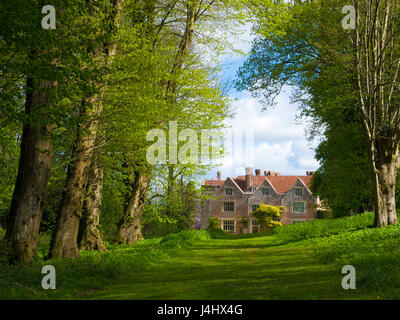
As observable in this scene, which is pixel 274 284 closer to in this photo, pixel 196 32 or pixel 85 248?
pixel 85 248

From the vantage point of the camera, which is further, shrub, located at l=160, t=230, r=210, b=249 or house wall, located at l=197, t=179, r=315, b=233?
house wall, located at l=197, t=179, r=315, b=233

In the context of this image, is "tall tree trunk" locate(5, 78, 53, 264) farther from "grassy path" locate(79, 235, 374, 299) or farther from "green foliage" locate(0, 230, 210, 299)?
"grassy path" locate(79, 235, 374, 299)

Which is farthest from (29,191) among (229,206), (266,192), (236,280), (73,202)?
(266,192)

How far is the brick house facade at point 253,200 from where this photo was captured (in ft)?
198

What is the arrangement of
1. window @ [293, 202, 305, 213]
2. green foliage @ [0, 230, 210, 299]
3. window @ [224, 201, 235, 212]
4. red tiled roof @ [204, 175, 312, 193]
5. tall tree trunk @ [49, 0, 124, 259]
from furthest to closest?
window @ [224, 201, 235, 212]
red tiled roof @ [204, 175, 312, 193]
window @ [293, 202, 305, 213]
tall tree trunk @ [49, 0, 124, 259]
green foliage @ [0, 230, 210, 299]

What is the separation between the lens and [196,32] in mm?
21125

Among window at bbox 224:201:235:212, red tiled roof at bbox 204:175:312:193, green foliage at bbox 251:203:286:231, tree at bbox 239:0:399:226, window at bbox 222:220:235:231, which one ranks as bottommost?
window at bbox 222:220:235:231

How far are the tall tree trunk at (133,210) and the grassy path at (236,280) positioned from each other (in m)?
8.54

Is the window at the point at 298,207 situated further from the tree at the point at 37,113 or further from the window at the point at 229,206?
the tree at the point at 37,113

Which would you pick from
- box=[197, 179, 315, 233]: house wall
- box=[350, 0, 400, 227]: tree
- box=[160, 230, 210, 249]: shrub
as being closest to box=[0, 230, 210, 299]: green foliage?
box=[160, 230, 210, 249]: shrub

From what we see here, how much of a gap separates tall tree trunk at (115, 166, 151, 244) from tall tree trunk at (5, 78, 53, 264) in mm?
9016

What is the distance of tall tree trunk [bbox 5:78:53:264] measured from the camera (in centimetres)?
1088

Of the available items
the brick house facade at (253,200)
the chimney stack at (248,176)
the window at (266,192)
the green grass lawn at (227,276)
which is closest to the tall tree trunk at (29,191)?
the green grass lawn at (227,276)
